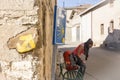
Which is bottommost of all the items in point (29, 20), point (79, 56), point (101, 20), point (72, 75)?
point (72, 75)

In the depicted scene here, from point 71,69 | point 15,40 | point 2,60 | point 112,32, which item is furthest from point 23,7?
point 112,32

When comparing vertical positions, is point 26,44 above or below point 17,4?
below

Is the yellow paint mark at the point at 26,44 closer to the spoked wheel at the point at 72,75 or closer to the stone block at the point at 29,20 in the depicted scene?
the stone block at the point at 29,20

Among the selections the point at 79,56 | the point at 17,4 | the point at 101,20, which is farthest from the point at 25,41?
the point at 101,20

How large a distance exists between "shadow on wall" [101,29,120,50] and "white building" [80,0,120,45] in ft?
1.38

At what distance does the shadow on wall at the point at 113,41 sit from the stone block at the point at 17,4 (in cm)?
2390

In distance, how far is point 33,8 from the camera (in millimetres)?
3086

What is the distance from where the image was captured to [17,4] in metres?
3.09

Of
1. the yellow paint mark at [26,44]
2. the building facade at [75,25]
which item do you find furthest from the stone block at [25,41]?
the building facade at [75,25]

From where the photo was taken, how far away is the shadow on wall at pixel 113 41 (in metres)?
26.8

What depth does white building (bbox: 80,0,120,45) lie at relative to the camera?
2755 cm

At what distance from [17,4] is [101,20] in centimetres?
2831

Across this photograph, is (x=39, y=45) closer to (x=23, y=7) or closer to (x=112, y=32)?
(x=23, y=7)

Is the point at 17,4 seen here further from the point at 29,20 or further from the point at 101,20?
the point at 101,20
